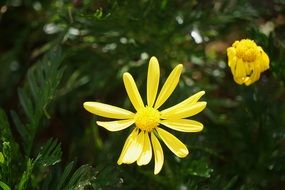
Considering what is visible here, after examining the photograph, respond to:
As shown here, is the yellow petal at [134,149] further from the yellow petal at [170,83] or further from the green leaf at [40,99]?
the green leaf at [40,99]

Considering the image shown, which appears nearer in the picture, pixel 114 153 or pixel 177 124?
pixel 177 124

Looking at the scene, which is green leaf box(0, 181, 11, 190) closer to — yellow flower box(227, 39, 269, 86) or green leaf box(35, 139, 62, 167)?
green leaf box(35, 139, 62, 167)

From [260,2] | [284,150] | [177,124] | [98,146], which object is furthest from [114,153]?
[260,2]

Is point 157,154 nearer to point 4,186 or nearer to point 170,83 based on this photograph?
point 170,83

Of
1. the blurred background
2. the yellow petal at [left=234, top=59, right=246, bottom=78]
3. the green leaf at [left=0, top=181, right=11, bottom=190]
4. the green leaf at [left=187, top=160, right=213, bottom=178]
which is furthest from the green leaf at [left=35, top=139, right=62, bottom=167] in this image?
the yellow petal at [left=234, top=59, right=246, bottom=78]

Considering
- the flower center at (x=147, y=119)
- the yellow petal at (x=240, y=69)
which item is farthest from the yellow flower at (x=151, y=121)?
the yellow petal at (x=240, y=69)

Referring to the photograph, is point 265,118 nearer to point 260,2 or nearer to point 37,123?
point 260,2
